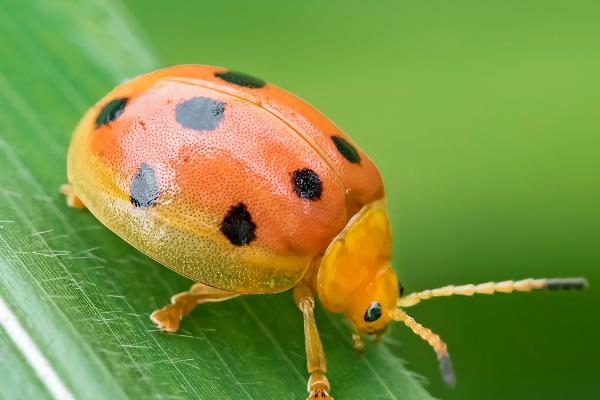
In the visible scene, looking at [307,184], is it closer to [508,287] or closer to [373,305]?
[373,305]

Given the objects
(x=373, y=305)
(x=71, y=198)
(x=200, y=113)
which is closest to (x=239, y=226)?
(x=200, y=113)

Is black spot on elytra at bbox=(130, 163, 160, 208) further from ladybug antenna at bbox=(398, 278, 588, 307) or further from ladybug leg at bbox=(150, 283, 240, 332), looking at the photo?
ladybug antenna at bbox=(398, 278, 588, 307)

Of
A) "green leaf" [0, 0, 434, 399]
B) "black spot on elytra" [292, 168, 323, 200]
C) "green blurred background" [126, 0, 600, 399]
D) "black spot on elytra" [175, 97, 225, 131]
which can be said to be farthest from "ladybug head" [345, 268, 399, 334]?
"green blurred background" [126, 0, 600, 399]

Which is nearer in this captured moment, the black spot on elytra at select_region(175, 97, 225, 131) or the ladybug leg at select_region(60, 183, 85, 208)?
the black spot on elytra at select_region(175, 97, 225, 131)

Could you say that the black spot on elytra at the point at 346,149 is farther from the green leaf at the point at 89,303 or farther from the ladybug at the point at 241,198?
the green leaf at the point at 89,303

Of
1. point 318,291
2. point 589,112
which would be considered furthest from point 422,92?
point 318,291

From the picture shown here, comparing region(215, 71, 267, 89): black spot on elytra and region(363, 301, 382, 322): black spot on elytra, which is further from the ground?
region(215, 71, 267, 89): black spot on elytra
